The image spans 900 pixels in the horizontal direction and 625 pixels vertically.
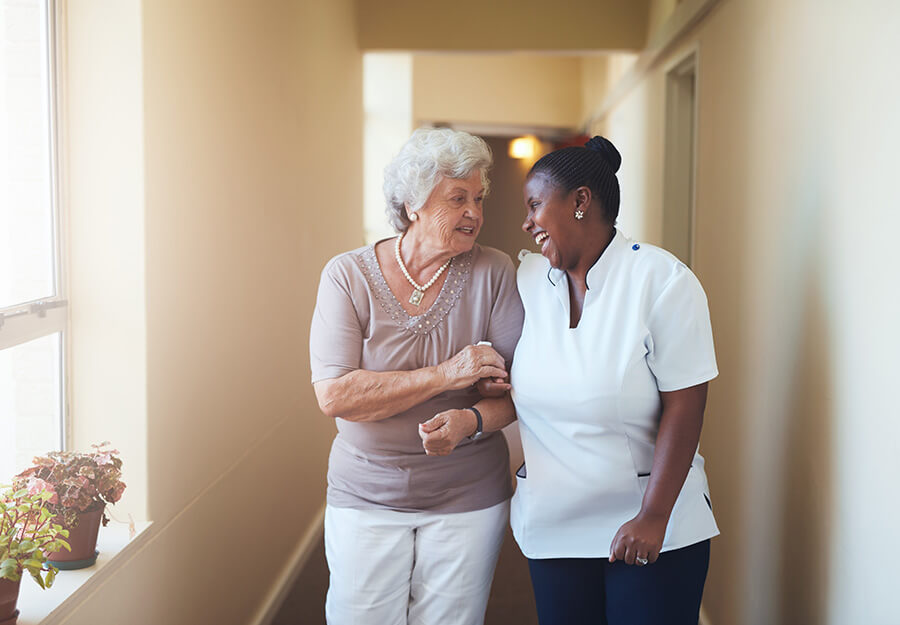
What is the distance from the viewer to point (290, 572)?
3.45 m

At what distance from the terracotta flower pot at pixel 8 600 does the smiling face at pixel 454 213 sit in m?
1.08

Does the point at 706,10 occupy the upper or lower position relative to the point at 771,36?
upper

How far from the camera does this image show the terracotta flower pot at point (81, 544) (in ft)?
5.57

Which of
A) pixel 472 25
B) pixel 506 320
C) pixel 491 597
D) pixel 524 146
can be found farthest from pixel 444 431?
pixel 524 146

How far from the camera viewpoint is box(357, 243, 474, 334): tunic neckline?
1.87m

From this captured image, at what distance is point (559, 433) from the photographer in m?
1.70

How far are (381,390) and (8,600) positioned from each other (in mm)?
794

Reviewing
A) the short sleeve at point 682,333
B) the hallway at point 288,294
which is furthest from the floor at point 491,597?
the short sleeve at point 682,333

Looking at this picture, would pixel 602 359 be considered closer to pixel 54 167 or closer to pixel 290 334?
pixel 54 167

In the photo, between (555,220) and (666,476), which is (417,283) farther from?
(666,476)

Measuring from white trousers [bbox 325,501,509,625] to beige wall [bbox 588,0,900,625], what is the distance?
75 cm

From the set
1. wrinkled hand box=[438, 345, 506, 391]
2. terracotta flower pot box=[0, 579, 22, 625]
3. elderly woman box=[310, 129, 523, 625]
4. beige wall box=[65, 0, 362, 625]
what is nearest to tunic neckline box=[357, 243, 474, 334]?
elderly woman box=[310, 129, 523, 625]

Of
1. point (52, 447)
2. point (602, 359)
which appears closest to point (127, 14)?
point (52, 447)

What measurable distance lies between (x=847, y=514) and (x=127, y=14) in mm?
1895
